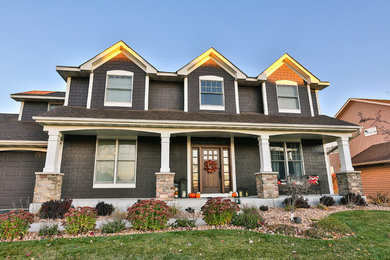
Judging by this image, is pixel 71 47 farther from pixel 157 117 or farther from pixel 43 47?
pixel 157 117

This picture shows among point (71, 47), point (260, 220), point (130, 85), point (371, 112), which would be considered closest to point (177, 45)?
point (71, 47)

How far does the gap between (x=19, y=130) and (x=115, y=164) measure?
4439 millimetres

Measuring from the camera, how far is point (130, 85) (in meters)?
9.95

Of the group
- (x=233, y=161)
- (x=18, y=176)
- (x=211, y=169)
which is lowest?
(x=18, y=176)

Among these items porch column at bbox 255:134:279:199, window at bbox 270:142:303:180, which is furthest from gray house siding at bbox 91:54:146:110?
window at bbox 270:142:303:180

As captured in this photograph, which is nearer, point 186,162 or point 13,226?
point 13,226

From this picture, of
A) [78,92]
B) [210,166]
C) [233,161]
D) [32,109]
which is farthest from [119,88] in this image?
[233,161]

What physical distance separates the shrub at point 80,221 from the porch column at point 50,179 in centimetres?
264

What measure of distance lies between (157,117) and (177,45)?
13.7m

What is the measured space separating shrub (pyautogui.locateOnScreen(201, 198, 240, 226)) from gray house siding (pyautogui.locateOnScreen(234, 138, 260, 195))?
4075mm

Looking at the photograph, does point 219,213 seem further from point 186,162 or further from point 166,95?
point 166,95

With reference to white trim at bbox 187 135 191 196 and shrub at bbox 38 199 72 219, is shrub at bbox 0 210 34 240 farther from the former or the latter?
white trim at bbox 187 135 191 196

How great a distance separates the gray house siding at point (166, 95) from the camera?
405 inches

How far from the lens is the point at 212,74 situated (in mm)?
10680
